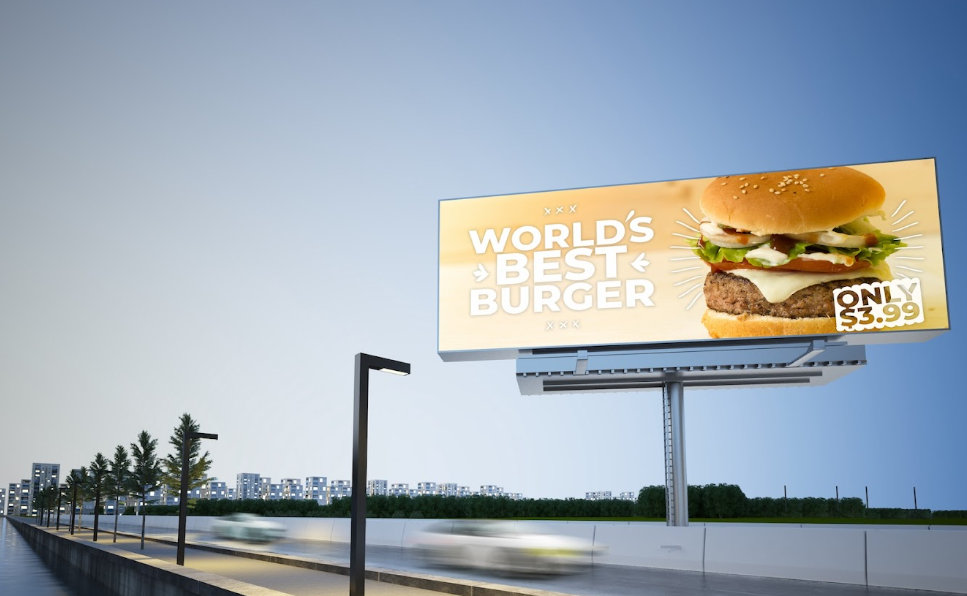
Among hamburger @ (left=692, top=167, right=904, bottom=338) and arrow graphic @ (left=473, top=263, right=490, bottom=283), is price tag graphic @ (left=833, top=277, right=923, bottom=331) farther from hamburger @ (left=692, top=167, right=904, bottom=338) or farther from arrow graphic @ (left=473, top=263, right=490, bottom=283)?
arrow graphic @ (left=473, top=263, right=490, bottom=283)

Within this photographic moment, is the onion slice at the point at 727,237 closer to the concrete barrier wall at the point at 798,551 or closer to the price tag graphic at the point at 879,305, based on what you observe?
the price tag graphic at the point at 879,305

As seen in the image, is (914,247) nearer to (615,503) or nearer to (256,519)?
(615,503)

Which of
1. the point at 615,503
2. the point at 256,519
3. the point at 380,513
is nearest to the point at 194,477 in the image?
the point at 380,513

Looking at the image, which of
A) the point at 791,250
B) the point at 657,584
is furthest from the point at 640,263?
the point at 657,584

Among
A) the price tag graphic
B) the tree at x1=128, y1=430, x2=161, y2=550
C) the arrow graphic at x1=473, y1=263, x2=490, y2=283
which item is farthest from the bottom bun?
the tree at x1=128, y1=430, x2=161, y2=550

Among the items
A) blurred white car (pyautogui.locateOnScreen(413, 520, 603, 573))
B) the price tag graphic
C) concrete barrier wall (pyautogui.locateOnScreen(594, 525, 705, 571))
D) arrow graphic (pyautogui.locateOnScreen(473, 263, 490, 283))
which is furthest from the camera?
arrow graphic (pyautogui.locateOnScreen(473, 263, 490, 283))
